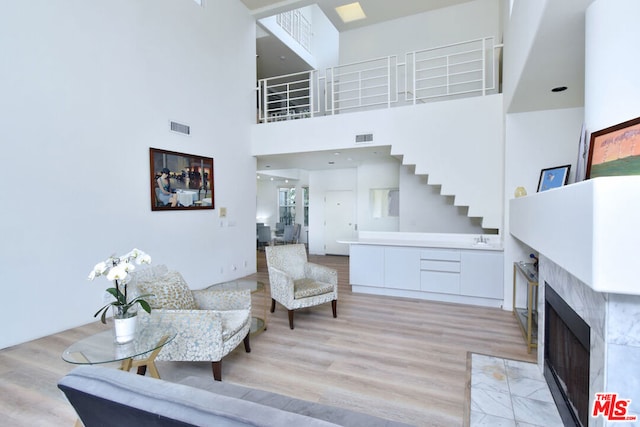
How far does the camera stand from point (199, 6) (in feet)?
17.1

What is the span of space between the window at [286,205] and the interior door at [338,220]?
3511 mm

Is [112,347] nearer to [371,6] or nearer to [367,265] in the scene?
[367,265]

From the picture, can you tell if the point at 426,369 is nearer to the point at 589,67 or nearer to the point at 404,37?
the point at 589,67

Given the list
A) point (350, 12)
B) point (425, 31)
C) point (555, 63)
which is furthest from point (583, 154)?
point (350, 12)

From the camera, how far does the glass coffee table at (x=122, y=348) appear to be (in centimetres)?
183

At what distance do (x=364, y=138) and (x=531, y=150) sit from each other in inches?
98.1

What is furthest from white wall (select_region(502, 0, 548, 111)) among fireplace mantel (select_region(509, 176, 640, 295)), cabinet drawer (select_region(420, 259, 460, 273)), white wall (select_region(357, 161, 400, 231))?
white wall (select_region(357, 161, 400, 231))

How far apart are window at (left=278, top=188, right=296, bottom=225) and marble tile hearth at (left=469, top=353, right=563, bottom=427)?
33.0 feet

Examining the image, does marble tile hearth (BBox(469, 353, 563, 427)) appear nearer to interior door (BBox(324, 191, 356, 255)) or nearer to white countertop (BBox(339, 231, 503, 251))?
white countertop (BBox(339, 231, 503, 251))

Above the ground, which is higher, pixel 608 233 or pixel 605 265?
pixel 608 233

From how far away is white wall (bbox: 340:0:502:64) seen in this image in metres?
6.31

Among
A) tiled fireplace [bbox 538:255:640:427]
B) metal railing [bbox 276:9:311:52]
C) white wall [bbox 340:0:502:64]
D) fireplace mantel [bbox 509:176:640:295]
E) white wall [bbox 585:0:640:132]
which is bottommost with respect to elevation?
tiled fireplace [bbox 538:255:640:427]

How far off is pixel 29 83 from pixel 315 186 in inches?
261

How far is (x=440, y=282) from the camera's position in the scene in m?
4.54
